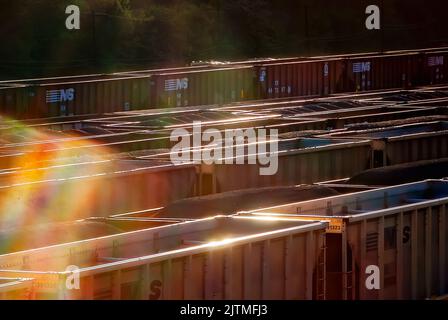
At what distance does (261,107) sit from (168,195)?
19.6m

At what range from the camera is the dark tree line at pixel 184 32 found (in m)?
66.8

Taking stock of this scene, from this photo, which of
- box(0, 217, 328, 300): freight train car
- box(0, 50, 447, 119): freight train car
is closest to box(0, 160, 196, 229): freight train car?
box(0, 217, 328, 300): freight train car

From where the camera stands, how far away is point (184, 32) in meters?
75.8

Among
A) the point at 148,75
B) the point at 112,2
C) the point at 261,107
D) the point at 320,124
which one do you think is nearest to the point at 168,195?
the point at 320,124

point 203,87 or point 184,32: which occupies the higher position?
point 184,32

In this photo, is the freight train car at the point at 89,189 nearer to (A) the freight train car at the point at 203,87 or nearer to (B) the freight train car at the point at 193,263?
(B) the freight train car at the point at 193,263

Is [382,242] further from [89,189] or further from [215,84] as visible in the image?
[215,84]

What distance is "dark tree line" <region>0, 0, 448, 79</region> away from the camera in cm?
6675

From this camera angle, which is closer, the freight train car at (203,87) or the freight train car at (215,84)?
the freight train car at (215,84)

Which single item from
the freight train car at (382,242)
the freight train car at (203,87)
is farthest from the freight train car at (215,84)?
the freight train car at (382,242)

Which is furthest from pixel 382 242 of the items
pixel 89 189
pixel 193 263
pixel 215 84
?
pixel 215 84

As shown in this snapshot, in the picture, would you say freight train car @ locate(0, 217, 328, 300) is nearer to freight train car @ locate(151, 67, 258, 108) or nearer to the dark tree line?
freight train car @ locate(151, 67, 258, 108)

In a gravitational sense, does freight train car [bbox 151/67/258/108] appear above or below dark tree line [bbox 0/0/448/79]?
below

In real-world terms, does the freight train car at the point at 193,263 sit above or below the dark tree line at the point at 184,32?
below
